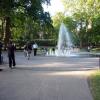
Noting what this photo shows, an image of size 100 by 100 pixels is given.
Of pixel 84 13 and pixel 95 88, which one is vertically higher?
pixel 84 13

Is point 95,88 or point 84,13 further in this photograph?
point 84,13

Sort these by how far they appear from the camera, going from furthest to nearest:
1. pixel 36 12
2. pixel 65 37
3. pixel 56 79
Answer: pixel 65 37 → pixel 36 12 → pixel 56 79

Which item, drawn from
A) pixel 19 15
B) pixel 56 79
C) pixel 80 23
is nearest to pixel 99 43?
pixel 80 23

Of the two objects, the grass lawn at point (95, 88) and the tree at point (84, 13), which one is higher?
the tree at point (84, 13)

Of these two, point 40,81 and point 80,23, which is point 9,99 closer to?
point 40,81

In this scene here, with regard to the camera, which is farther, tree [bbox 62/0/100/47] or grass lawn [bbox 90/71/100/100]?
tree [bbox 62/0/100/47]

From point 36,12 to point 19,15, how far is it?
13.5 feet

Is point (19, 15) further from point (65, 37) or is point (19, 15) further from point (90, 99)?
point (90, 99)

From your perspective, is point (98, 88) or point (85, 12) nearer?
point (98, 88)

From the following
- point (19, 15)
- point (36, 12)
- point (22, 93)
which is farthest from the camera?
point (19, 15)

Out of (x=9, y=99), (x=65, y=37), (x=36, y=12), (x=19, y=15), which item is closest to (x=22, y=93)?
(x=9, y=99)

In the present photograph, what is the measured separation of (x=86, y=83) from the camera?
1612 centimetres

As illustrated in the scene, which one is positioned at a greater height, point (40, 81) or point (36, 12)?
point (36, 12)

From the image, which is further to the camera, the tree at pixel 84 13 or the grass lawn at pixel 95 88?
the tree at pixel 84 13
